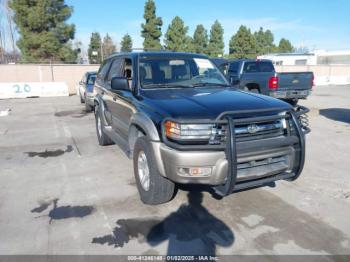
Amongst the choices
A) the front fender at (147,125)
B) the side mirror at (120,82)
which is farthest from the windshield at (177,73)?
the front fender at (147,125)

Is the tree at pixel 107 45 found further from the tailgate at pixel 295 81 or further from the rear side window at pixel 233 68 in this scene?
the tailgate at pixel 295 81

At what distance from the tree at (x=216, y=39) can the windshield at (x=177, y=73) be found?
41.0 metres

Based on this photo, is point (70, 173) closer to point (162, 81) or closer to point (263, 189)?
point (162, 81)

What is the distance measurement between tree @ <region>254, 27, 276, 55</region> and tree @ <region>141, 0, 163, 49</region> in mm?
28581

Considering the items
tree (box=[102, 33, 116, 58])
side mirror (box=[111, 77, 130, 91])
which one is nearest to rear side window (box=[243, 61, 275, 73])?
side mirror (box=[111, 77, 130, 91])

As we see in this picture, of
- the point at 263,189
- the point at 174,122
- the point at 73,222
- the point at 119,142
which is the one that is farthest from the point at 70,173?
the point at 263,189

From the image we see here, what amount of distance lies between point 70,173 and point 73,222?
5.80 ft

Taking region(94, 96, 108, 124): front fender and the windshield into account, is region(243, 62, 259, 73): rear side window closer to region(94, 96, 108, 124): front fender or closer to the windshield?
region(94, 96, 108, 124): front fender

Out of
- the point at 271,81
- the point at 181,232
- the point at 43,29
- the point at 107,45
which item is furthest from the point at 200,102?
the point at 107,45

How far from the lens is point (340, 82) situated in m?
30.7

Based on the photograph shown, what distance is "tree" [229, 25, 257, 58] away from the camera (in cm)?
4675

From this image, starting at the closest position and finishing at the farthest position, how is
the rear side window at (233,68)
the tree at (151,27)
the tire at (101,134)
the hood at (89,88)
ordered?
the tire at (101,134), the rear side window at (233,68), the hood at (89,88), the tree at (151,27)

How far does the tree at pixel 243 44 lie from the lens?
46750mm

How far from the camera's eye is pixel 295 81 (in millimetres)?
11234
